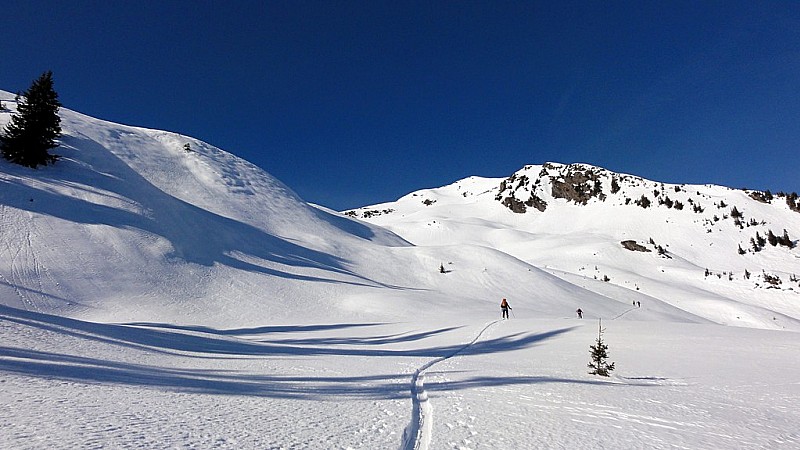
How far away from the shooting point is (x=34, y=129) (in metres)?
27.9

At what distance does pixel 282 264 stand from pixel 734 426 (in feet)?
104

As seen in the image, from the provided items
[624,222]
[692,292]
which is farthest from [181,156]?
[624,222]

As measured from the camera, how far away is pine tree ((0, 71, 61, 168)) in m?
27.5

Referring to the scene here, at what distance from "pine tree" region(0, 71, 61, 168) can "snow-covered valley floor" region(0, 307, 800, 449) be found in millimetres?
25574

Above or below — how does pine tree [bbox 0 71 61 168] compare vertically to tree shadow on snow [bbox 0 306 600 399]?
above

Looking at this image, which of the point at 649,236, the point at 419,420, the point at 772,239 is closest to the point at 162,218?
the point at 419,420

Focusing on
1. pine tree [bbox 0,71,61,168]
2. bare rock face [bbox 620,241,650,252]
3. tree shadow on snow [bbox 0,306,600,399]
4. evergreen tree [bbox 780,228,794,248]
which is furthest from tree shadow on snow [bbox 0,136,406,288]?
evergreen tree [bbox 780,228,794,248]

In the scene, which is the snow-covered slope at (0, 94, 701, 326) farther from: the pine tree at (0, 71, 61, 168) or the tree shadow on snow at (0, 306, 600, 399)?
the tree shadow on snow at (0, 306, 600, 399)

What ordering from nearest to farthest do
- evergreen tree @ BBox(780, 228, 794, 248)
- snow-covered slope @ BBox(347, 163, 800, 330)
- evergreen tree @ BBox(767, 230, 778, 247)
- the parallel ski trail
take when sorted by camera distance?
the parallel ski trail → snow-covered slope @ BBox(347, 163, 800, 330) → evergreen tree @ BBox(780, 228, 794, 248) → evergreen tree @ BBox(767, 230, 778, 247)

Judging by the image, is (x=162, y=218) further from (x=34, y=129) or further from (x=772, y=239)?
(x=772, y=239)

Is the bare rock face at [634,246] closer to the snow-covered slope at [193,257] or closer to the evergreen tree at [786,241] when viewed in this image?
the evergreen tree at [786,241]

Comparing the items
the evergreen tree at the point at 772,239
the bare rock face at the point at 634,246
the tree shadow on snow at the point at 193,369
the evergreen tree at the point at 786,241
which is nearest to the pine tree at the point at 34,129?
the tree shadow on snow at the point at 193,369

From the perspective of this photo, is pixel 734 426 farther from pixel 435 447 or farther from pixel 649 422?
pixel 435 447

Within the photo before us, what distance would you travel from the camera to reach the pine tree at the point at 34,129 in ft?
90.2
